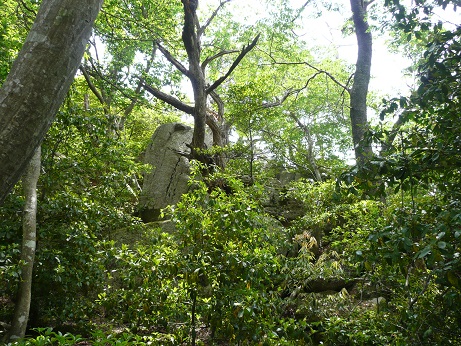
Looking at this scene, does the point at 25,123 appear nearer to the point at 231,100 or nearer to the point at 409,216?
the point at 409,216

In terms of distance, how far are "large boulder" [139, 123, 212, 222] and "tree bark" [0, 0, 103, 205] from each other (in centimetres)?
922

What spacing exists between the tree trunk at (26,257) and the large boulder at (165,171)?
5.56 meters

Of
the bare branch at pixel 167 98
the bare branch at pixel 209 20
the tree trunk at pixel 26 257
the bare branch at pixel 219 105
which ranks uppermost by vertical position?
the bare branch at pixel 209 20

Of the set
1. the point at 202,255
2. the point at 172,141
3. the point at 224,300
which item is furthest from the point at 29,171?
the point at 172,141

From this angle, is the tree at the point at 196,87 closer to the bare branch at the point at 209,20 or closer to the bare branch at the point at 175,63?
the bare branch at the point at 175,63

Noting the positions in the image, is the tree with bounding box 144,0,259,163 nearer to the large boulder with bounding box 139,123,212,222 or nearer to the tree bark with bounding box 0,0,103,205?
the large boulder with bounding box 139,123,212,222

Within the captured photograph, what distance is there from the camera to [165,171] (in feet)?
41.3

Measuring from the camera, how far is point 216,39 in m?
13.4

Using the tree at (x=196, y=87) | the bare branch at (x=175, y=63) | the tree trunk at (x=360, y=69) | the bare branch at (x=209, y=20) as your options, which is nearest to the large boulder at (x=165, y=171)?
the tree at (x=196, y=87)

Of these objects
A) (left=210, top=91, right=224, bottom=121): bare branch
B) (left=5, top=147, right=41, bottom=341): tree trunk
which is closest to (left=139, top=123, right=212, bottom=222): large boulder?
(left=210, top=91, right=224, bottom=121): bare branch

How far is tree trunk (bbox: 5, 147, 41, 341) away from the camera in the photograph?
5035mm

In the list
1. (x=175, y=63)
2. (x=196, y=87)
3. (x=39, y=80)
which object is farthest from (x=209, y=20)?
(x=39, y=80)

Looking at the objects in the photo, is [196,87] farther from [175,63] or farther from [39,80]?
[39,80]

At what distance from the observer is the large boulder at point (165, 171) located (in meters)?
11.9
